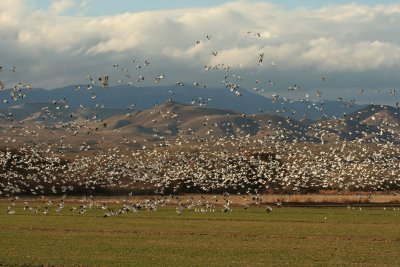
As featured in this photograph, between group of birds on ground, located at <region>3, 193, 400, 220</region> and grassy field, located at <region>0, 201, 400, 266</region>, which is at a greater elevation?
grassy field, located at <region>0, 201, 400, 266</region>

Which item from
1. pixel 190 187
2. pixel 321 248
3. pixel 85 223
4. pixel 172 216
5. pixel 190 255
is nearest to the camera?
pixel 190 255

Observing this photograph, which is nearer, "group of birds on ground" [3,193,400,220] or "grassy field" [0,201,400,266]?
"grassy field" [0,201,400,266]

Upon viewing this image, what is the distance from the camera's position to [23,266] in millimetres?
40344

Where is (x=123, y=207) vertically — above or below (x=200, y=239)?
below

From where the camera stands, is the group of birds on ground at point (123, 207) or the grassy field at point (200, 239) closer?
the grassy field at point (200, 239)

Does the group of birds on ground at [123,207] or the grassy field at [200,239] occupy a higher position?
the grassy field at [200,239]

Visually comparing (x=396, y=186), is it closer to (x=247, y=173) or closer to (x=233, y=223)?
(x=247, y=173)

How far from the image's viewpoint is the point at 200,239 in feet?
196

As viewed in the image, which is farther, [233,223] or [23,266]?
[233,223]

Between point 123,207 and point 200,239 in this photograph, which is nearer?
point 200,239

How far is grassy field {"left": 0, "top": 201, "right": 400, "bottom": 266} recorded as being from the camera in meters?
44.6

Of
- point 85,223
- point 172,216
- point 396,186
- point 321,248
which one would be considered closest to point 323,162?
point 396,186

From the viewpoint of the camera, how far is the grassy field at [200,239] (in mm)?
44625

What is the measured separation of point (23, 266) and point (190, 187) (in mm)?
110637
